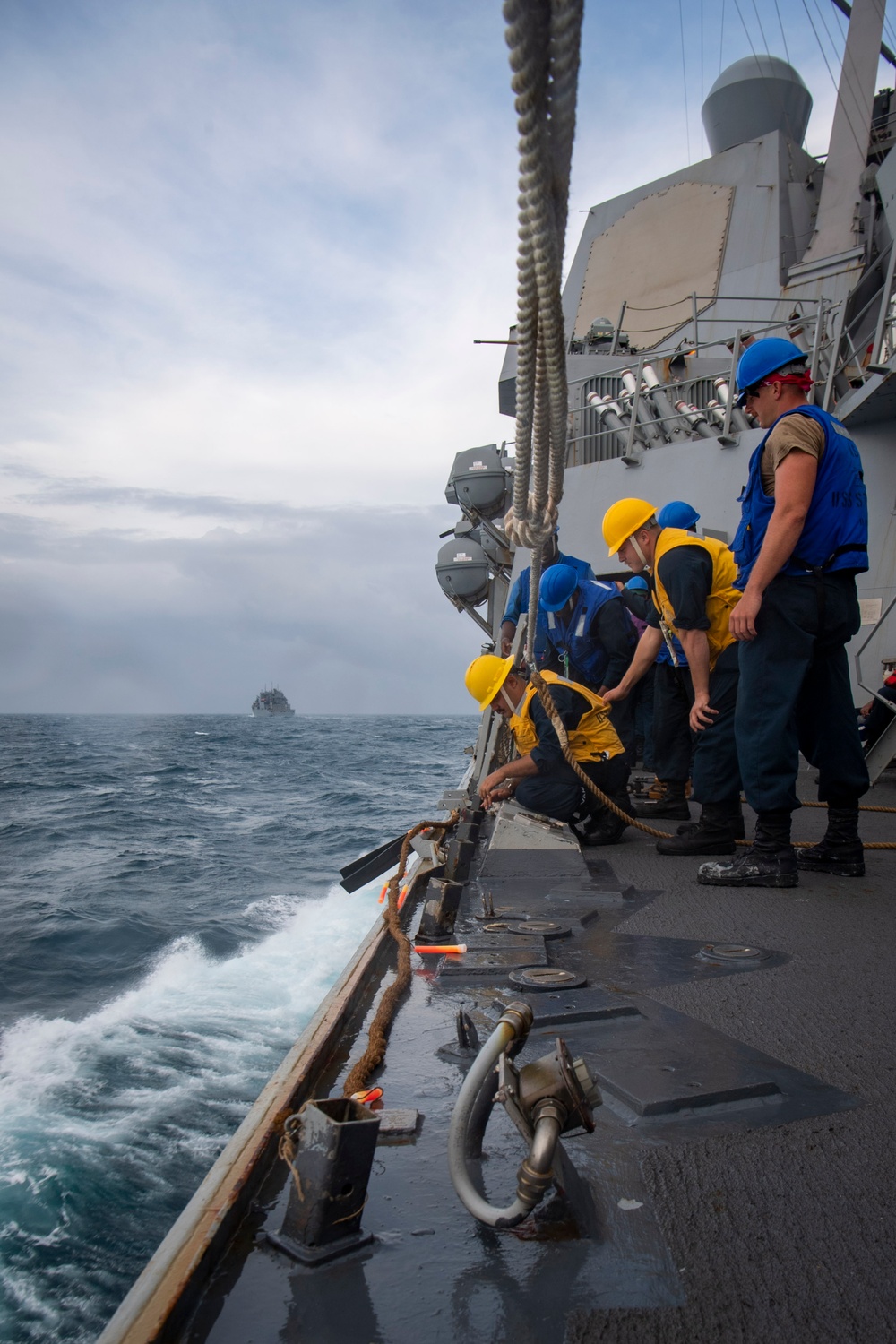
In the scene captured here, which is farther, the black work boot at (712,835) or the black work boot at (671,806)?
the black work boot at (671,806)

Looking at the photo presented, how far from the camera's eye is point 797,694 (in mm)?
2799

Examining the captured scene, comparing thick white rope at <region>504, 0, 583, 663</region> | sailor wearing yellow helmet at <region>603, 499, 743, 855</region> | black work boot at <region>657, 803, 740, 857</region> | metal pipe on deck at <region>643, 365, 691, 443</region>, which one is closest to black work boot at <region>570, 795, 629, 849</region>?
sailor wearing yellow helmet at <region>603, 499, 743, 855</region>

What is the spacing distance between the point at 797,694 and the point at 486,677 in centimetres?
184

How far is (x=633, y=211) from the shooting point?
13.5 meters

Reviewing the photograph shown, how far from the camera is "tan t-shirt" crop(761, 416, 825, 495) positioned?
→ 8.69ft

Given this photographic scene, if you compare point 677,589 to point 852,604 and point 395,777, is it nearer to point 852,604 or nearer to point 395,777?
point 852,604

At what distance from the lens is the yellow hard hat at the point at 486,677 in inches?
169

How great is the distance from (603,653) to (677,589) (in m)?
1.90

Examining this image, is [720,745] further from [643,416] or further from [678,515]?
[643,416]

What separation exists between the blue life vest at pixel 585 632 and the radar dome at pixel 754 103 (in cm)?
1287

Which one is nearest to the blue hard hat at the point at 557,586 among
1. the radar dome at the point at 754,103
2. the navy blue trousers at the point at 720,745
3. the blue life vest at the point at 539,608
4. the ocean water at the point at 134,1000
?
the blue life vest at the point at 539,608

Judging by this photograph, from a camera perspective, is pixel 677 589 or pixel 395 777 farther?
pixel 395 777

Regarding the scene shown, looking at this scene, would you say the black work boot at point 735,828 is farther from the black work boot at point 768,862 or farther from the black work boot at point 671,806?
the black work boot at point 671,806

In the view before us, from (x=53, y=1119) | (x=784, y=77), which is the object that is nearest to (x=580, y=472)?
(x=53, y=1119)
